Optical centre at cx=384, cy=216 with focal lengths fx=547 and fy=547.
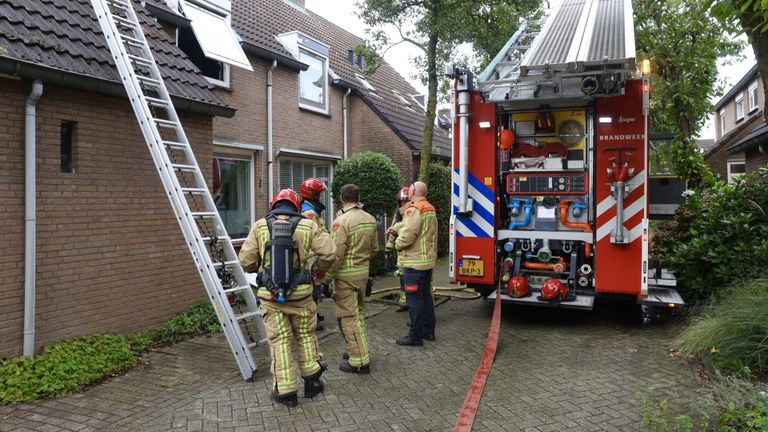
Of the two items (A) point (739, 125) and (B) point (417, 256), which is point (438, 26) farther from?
(A) point (739, 125)

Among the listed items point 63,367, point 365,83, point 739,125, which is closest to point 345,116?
point 365,83

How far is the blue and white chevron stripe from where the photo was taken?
6609 mm

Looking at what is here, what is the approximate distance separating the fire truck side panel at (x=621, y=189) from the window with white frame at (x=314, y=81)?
22.7ft

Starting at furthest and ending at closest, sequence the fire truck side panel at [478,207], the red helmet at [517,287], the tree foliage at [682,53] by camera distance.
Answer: the tree foliage at [682,53] → the fire truck side panel at [478,207] → the red helmet at [517,287]

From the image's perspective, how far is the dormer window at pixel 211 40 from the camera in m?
8.13

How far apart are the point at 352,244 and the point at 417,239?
0.95 metres

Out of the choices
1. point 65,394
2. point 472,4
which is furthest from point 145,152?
point 472,4

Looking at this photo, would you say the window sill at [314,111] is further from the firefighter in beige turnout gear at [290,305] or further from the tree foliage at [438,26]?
the firefighter in beige turnout gear at [290,305]

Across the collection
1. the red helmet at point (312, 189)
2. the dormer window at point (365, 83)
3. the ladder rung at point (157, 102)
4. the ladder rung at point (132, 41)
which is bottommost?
the red helmet at point (312, 189)

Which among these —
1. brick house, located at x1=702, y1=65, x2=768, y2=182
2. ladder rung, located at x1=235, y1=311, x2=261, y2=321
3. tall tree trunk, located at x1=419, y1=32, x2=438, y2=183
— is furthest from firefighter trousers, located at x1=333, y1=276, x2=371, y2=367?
brick house, located at x1=702, y1=65, x2=768, y2=182

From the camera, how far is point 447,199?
13.6 metres

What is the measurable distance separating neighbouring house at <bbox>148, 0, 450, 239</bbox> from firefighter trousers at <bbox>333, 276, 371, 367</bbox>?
4613 mm

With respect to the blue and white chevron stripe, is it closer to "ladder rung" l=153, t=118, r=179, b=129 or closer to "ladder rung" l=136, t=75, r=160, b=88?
"ladder rung" l=153, t=118, r=179, b=129

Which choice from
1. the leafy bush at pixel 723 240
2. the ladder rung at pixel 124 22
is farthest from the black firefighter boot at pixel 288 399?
the leafy bush at pixel 723 240
